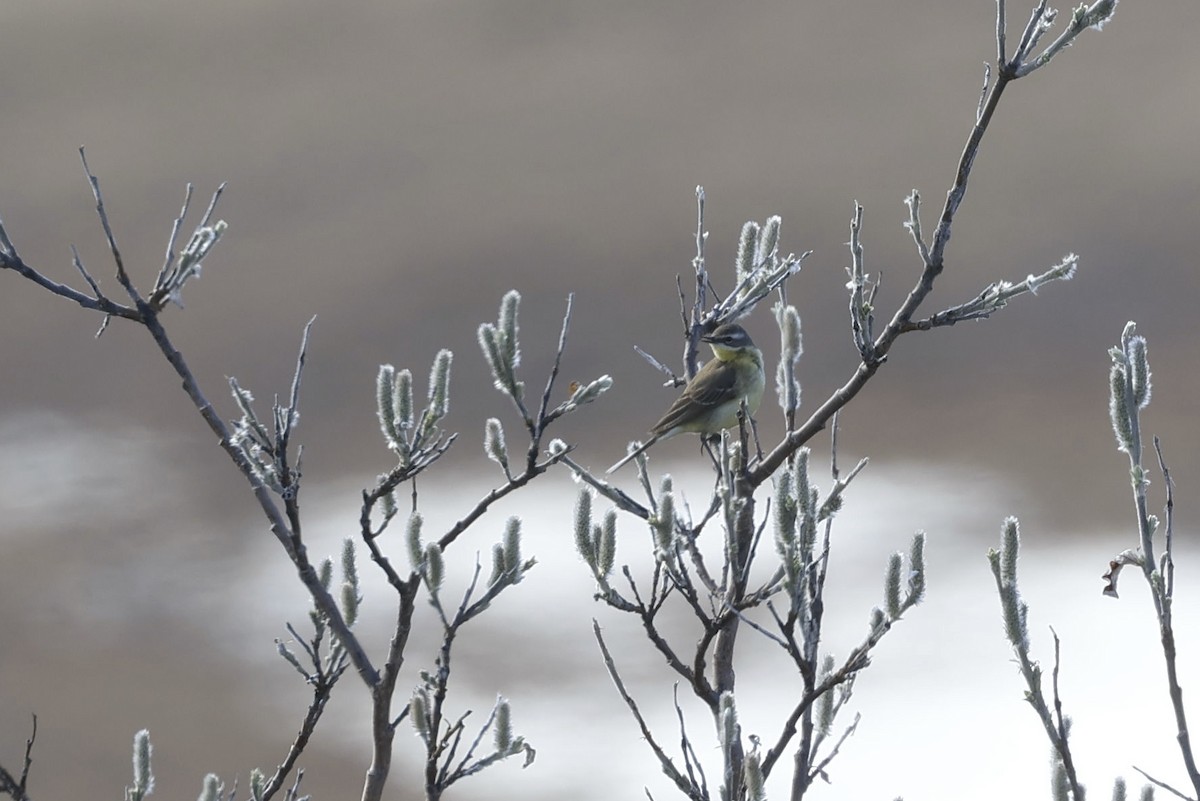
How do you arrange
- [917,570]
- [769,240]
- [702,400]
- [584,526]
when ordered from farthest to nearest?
1. [702,400]
2. [769,240]
3. [584,526]
4. [917,570]

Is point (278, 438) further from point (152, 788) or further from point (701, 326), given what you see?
point (701, 326)

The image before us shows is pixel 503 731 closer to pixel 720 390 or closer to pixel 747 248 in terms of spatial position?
pixel 747 248

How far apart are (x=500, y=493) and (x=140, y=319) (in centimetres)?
75

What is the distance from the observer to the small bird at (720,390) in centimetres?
474

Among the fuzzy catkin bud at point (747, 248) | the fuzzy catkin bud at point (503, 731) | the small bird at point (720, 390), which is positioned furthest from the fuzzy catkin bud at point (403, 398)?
the small bird at point (720, 390)

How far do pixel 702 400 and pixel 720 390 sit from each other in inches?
5.0

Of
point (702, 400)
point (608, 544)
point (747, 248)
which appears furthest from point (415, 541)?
point (702, 400)

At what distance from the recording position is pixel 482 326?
95.6 inches

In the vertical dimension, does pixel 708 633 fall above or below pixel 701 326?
below

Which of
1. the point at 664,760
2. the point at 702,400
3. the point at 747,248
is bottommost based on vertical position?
the point at 664,760

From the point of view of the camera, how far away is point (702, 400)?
4730mm

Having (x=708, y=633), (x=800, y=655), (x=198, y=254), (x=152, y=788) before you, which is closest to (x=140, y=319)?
(x=198, y=254)

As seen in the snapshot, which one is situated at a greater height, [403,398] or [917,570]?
[403,398]

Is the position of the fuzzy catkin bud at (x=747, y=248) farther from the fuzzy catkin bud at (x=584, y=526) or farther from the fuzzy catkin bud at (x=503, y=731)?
the fuzzy catkin bud at (x=503, y=731)
